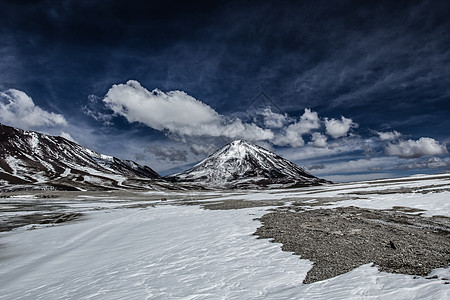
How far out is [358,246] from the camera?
12.9 m

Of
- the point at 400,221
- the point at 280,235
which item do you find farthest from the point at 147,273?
the point at 400,221

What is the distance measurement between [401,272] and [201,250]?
31.7 feet

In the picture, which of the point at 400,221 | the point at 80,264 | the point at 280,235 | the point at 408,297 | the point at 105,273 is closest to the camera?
the point at 408,297

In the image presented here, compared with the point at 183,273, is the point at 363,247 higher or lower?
higher

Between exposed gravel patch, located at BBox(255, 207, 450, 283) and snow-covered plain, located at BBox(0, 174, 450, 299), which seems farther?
exposed gravel patch, located at BBox(255, 207, 450, 283)

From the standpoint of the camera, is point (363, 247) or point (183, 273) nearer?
point (183, 273)

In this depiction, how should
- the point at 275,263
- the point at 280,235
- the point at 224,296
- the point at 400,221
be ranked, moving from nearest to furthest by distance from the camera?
the point at 224,296 < the point at 275,263 < the point at 280,235 < the point at 400,221

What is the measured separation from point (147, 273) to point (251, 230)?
9.61 metres

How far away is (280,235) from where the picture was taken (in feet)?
54.2

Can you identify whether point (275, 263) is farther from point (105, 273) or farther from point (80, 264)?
point (80, 264)

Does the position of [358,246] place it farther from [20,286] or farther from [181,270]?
[20,286]

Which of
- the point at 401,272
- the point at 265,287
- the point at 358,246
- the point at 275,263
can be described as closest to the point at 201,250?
the point at 275,263

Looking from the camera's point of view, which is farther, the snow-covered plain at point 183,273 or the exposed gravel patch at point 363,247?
the exposed gravel patch at point 363,247

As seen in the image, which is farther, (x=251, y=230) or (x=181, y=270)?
(x=251, y=230)
